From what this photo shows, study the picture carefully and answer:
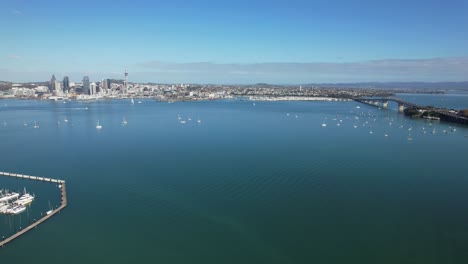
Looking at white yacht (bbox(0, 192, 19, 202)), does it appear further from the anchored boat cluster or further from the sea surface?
the sea surface

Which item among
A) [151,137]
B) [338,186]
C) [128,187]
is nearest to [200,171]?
[128,187]

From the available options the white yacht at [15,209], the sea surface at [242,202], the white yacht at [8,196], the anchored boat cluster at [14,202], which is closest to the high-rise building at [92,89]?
the sea surface at [242,202]

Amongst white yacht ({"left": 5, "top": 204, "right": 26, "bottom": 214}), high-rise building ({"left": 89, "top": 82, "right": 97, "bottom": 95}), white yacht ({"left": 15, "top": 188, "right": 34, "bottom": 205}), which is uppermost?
high-rise building ({"left": 89, "top": 82, "right": 97, "bottom": 95})

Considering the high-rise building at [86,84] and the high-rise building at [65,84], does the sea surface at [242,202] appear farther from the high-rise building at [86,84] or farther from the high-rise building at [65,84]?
the high-rise building at [65,84]

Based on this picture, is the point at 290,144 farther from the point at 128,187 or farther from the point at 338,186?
the point at 128,187

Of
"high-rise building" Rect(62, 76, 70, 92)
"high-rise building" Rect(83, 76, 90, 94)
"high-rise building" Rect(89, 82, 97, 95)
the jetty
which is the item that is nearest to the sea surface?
the jetty

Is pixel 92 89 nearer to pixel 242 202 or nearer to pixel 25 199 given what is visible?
pixel 25 199

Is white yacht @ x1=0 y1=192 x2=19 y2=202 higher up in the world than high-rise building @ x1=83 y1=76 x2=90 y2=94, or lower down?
lower down
